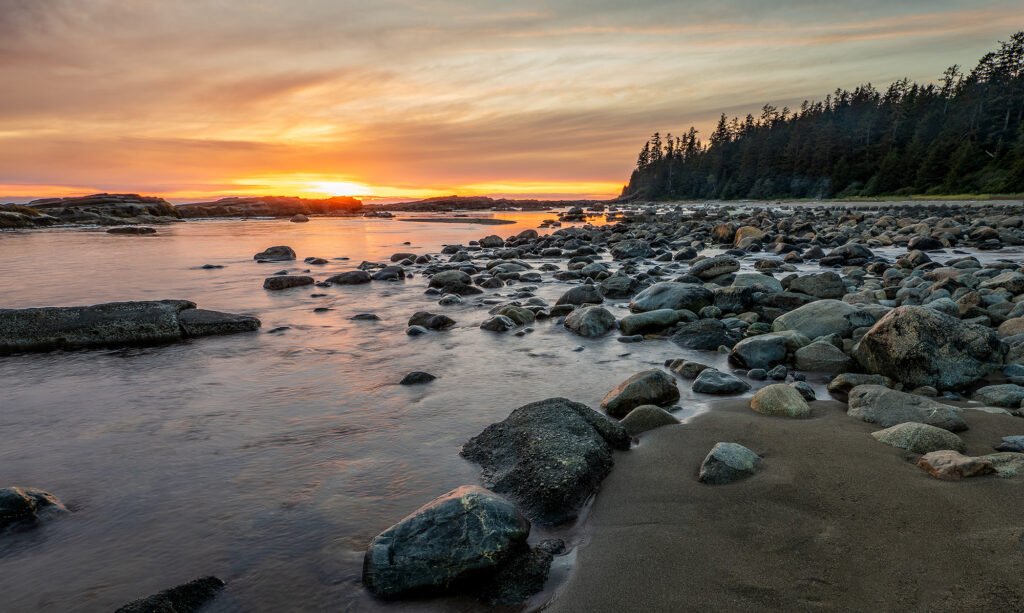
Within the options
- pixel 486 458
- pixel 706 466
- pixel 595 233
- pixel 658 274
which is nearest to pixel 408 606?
pixel 486 458

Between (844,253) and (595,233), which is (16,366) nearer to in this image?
(844,253)

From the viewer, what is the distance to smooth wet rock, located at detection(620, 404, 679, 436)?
4.43 m

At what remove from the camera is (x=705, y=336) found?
23.5 ft

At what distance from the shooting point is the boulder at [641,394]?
16.0 ft

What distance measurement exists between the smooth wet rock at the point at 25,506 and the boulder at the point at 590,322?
634cm

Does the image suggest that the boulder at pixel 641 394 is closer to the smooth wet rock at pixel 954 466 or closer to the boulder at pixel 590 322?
the smooth wet rock at pixel 954 466

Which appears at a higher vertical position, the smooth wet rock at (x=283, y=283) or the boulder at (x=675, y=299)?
the smooth wet rock at (x=283, y=283)

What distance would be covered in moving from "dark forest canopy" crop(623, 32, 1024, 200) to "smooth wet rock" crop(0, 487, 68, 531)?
60.5m

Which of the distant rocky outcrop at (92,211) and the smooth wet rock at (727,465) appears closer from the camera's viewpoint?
the smooth wet rock at (727,465)

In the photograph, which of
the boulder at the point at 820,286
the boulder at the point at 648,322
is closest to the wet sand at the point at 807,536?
the boulder at the point at 648,322

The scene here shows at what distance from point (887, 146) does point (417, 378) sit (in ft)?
271

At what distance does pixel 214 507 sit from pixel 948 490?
4.74m

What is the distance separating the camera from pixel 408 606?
254 cm

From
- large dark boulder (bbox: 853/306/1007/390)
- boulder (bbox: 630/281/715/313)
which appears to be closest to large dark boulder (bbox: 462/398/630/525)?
large dark boulder (bbox: 853/306/1007/390)
